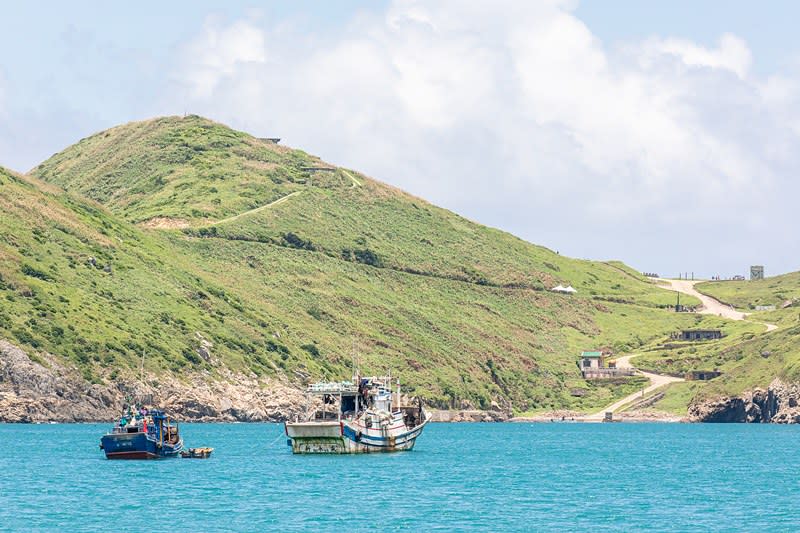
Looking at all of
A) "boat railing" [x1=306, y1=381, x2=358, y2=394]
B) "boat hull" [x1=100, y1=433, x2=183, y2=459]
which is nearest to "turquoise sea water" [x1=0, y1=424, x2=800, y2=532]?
"boat hull" [x1=100, y1=433, x2=183, y2=459]

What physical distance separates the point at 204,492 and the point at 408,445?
44633 mm

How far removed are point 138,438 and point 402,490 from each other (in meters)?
34.4

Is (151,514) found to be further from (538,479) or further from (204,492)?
(538,479)

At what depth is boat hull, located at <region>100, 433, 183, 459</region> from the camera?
12419 centimetres

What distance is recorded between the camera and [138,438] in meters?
125

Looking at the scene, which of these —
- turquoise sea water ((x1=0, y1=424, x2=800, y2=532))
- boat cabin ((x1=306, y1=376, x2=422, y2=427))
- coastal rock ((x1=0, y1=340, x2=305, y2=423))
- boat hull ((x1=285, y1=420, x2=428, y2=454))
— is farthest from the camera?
coastal rock ((x1=0, y1=340, x2=305, y2=423))

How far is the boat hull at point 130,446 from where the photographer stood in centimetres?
12419

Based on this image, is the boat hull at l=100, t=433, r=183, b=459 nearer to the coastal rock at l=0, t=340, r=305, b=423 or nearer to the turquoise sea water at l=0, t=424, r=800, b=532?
the turquoise sea water at l=0, t=424, r=800, b=532

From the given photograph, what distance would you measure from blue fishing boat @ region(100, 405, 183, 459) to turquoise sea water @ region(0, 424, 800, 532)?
122 centimetres

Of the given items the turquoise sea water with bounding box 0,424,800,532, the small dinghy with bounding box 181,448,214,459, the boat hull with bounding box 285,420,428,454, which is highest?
the boat hull with bounding box 285,420,428,454

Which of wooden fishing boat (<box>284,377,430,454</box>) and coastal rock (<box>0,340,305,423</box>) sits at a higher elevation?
coastal rock (<box>0,340,305,423</box>)

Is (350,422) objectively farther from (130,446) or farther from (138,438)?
(130,446)

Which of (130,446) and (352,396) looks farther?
(352,396)

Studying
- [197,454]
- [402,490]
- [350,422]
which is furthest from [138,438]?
[402,490]
